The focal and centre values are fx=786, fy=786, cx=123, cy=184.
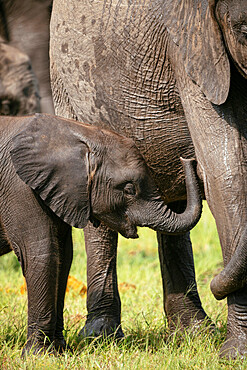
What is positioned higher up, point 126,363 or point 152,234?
point 126,363

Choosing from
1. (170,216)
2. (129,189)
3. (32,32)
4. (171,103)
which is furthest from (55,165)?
(32,32)

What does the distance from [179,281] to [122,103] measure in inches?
45.2

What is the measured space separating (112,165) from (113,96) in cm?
67

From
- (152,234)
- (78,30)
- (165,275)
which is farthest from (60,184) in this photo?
(152,234)

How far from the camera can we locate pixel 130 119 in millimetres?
4008

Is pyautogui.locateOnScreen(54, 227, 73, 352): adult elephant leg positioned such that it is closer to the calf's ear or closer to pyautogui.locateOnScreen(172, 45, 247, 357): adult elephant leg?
the calf's ear

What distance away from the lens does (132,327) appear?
4.38 meters

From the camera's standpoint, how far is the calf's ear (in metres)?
3.42

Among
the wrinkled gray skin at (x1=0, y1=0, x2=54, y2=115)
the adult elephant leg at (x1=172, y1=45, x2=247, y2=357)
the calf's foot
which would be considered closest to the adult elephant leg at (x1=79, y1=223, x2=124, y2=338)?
the calf's foot

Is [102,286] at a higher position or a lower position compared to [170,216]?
lower

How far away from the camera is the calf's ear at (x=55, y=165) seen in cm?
342

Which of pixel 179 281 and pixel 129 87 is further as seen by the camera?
pixel 179 281

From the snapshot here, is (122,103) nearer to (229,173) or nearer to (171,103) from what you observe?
(171,103)

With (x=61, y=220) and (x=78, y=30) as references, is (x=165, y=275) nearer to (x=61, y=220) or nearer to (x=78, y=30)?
(x=61, y=220)
